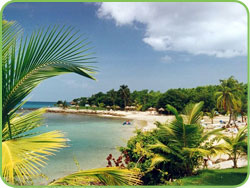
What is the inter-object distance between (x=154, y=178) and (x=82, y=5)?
14.2 feet

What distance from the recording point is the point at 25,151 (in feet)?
5.78

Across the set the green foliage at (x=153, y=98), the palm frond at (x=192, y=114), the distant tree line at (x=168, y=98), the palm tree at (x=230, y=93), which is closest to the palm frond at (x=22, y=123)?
the palm frond at (x=192, y=114)

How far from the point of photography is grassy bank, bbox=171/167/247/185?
457cm

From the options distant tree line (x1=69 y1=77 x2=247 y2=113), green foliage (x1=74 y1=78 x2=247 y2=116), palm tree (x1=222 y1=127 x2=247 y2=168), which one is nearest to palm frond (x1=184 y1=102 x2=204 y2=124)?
palm tree (x1=222 y1=127 x2=247 y2=168)

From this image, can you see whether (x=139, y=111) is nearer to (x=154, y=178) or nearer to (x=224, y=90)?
(x=224, y=90)

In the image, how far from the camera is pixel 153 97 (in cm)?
5294

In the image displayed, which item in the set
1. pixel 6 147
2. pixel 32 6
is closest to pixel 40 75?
pixel 6 147

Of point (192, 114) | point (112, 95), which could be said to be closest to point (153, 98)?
point (112, 95)

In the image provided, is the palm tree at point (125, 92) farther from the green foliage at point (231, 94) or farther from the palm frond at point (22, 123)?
the palm frond at point (22, 123)

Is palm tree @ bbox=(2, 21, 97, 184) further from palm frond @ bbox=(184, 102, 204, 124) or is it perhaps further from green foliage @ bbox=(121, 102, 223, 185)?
palm frond @ bbox=(184, 102, 204, 124)

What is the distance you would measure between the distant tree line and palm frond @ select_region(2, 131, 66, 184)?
78.9 ft

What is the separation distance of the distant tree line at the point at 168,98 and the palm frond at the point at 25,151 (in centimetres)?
2404

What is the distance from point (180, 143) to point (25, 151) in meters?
4.09

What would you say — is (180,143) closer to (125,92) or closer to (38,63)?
(38,63)
